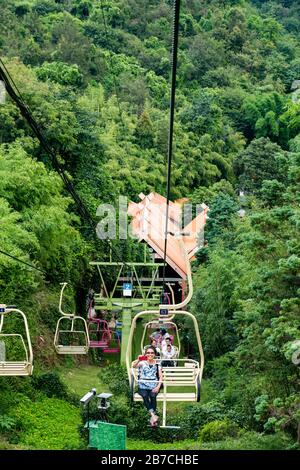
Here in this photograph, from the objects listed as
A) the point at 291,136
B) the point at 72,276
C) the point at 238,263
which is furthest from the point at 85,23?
the point at 238,263

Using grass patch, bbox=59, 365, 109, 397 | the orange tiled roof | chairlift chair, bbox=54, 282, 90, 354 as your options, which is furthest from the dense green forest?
the orange tiled roof

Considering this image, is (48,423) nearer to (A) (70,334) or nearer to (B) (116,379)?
(B) (116,379)

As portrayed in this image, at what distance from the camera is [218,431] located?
571 inches

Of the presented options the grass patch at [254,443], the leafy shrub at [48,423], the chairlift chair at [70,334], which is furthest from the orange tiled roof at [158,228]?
the grass patch at [254,443]

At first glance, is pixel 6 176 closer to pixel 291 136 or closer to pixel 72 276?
pixel 72 276

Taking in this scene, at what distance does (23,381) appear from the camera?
16.3 m

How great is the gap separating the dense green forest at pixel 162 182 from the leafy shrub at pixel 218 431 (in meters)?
0.03

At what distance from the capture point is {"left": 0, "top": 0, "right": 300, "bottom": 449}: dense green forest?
43.4ft

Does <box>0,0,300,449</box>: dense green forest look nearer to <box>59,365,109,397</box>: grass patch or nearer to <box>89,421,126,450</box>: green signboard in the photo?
<box>59,365,109,397</box>: grass patch

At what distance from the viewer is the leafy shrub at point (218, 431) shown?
47.5 ft

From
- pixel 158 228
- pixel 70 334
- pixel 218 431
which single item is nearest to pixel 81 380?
pixel 70 334

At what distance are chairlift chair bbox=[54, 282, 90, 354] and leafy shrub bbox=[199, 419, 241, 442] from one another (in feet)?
8.58

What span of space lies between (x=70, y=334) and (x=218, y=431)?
6.23 meters

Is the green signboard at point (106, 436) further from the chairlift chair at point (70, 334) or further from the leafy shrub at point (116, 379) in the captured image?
the leafy shrub at point (116, 379)
